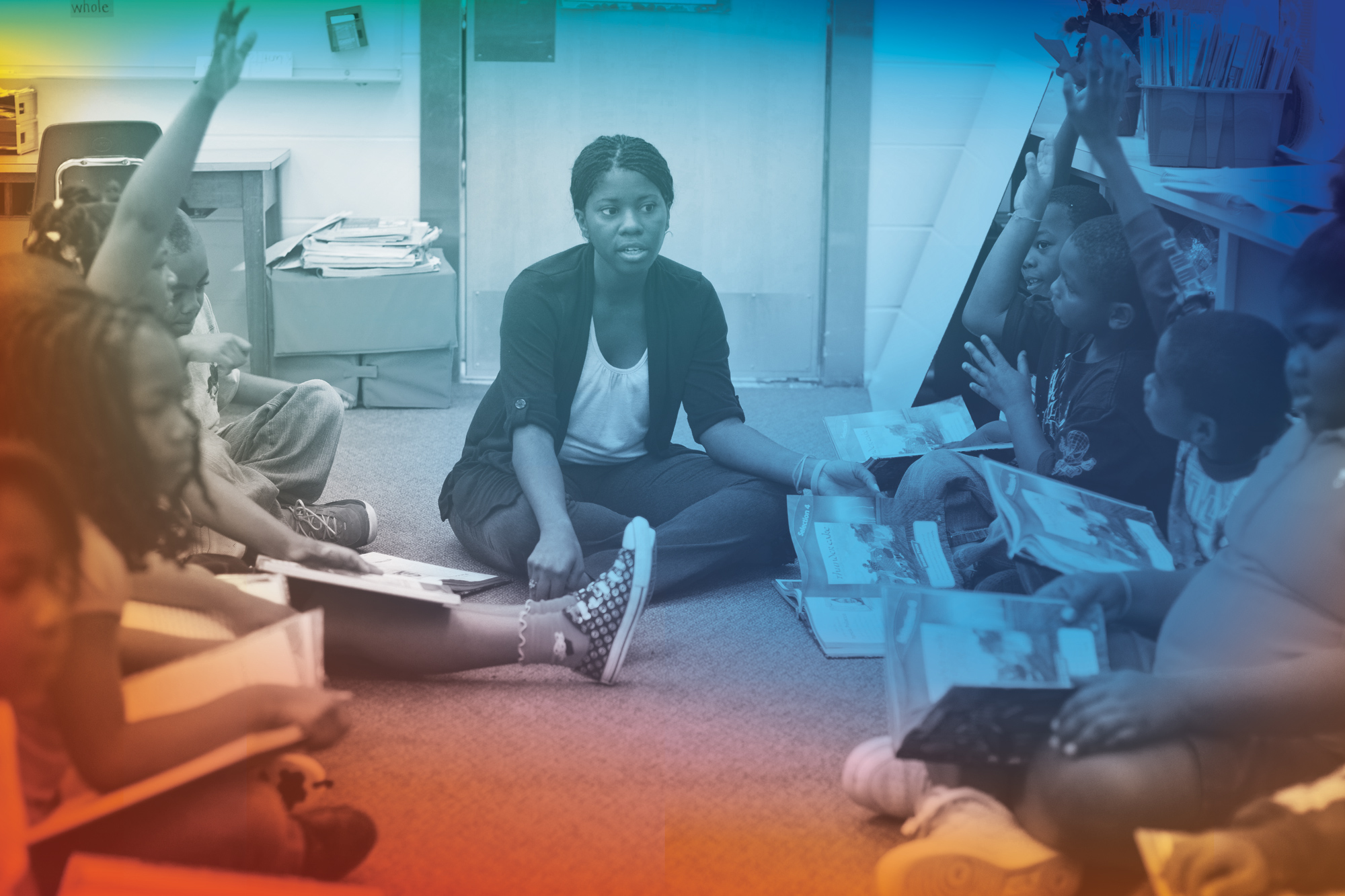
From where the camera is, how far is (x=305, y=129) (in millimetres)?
1688

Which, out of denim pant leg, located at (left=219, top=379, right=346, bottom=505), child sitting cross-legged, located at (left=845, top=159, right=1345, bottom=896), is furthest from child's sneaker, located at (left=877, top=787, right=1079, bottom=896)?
denim pant leg, located at (left=219, top=379, right=346, bottom=505)

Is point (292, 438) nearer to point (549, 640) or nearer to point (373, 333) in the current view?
point (373, 333)

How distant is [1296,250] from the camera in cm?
123

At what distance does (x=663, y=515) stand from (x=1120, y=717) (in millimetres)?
887

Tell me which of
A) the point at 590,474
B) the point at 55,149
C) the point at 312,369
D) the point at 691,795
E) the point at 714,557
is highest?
the point at 55,149

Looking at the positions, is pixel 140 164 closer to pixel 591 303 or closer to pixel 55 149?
pixel 55 149

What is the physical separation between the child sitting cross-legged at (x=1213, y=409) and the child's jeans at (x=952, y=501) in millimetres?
442

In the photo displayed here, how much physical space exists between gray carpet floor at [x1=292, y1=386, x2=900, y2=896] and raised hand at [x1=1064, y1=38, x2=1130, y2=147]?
81 cm

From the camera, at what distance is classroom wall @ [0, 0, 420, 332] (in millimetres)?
1423

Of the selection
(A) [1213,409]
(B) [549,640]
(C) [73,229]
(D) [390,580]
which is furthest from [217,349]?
(A) [1213,409]

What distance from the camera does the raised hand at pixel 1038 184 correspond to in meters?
1.88

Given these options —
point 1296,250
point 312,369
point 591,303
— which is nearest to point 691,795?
point 591,303

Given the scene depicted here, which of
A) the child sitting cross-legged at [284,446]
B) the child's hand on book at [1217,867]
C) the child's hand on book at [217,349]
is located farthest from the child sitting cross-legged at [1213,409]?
the child sitting cross-legged at [284,446]

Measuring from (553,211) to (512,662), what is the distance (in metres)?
0.73
